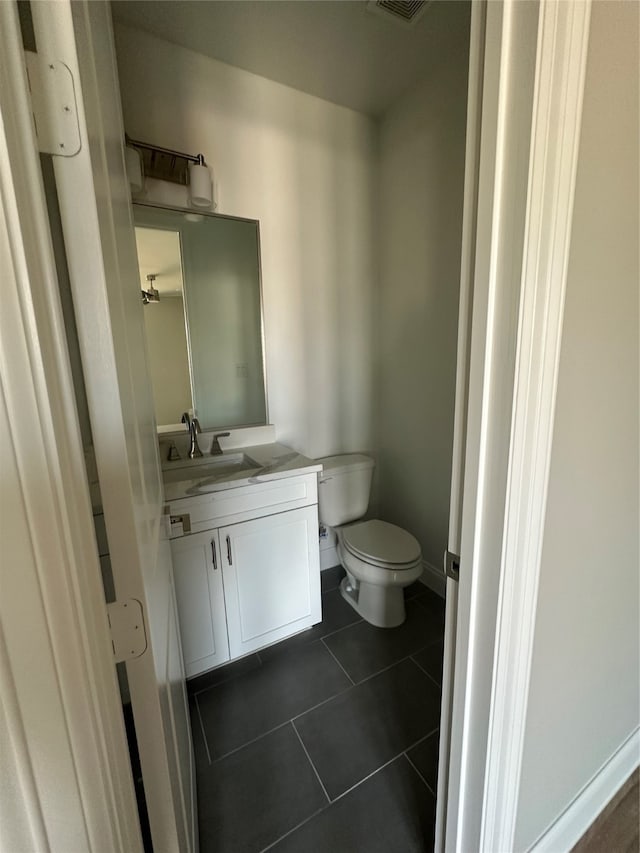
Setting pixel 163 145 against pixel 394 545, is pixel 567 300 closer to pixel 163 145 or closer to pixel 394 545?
pixel 394 545

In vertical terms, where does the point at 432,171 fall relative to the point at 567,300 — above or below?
above

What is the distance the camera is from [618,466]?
2.80ft

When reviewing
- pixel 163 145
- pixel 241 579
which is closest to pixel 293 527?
pixel 241 579

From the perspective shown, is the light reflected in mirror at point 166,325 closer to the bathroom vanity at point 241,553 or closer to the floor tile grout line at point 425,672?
the bathroom vanity at point 241,553

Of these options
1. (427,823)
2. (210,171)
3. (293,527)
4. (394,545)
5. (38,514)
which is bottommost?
(427,823)

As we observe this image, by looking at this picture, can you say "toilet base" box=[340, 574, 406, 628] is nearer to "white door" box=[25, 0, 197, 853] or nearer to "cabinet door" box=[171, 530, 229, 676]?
"cabinet door" box=[171, 530, 229, 676]

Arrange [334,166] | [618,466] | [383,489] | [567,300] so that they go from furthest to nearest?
[383,489] → [334,166] → [618,466] → [567,300]

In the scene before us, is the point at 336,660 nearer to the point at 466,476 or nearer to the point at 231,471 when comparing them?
the point at 231,471

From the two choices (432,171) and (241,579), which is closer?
(241,579)

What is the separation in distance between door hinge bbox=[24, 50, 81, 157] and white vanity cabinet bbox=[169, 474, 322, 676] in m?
1.17

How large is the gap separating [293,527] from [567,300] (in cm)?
134

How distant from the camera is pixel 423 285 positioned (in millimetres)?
1926

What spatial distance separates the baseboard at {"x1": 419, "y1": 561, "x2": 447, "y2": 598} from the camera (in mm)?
2053

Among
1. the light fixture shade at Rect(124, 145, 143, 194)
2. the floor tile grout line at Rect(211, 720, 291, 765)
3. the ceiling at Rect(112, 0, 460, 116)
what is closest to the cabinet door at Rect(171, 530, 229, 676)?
the floor tile grout line at Rect(211, 720, 291, 765)
